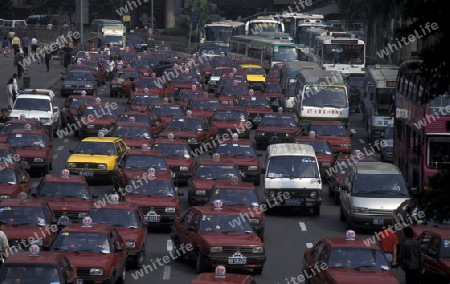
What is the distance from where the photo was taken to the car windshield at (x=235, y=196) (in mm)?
31781

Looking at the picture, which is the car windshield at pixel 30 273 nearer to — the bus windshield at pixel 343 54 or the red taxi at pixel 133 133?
the red taxi at pixel 133 133

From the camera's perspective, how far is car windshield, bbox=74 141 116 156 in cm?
4000

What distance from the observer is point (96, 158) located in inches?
1558

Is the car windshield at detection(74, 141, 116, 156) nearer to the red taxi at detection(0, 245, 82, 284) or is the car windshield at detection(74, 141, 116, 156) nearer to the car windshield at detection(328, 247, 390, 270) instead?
the car windshield at detection(328, 247, 390, 270)

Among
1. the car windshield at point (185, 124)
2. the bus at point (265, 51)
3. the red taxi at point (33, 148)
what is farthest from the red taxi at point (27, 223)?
the bus at point (265, 51)

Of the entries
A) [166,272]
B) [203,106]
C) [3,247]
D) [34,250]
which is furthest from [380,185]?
[203,106]

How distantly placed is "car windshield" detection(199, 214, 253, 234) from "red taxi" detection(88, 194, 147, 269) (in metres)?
1.39

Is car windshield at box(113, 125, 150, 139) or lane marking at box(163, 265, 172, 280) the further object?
car windshield at box(113, 125, 150, 139)

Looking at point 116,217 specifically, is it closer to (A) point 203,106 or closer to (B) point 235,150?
(B) point 235,150

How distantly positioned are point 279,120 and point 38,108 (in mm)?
9249

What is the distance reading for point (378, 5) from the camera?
8775 centimetres

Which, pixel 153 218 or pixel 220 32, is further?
pixel 220 32

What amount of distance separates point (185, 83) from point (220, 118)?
53.9ft

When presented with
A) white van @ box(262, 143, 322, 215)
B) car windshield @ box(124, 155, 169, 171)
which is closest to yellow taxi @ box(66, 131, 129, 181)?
car windshield @ box(124, 155, 169, 171)
